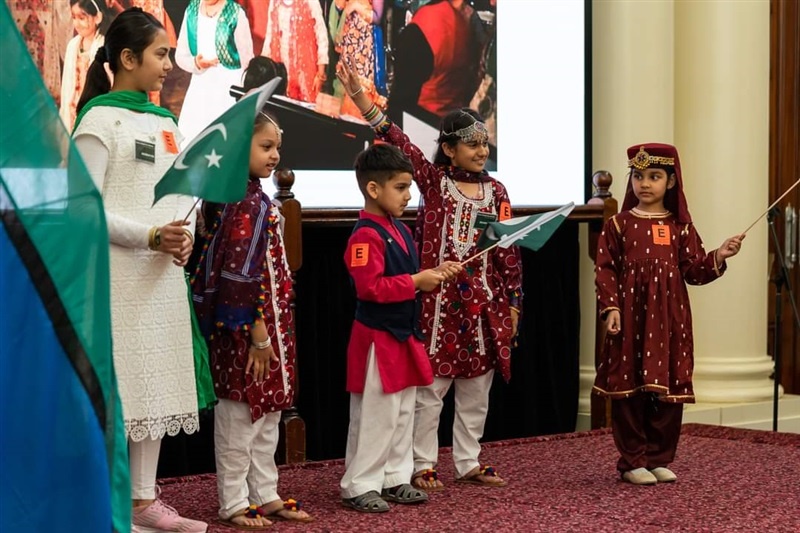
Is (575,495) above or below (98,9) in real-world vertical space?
below

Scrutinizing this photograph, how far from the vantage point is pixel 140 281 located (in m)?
3.13

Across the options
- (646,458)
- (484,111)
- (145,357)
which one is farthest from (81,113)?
(484,111)

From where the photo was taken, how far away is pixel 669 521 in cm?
370

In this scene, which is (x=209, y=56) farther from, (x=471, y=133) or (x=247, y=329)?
(x=247, y=329)

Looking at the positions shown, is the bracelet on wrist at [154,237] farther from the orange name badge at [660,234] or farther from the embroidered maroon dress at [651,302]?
the orange name badge at [660,234]

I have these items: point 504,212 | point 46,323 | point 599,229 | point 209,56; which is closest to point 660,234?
point 504,212

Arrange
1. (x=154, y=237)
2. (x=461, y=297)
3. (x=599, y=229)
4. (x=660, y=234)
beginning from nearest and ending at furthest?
(x=154, y=237)
(x=461, y=297)
(x=660, y=234)
(x=599, y=229)

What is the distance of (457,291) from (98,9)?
1.72m

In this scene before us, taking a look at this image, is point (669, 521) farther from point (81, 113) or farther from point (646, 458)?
point (81, 113)

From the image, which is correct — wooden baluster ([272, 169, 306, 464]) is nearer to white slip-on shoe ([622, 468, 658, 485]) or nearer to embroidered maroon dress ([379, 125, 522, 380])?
embroidered maroon dress ([379, 125, 522, 380])

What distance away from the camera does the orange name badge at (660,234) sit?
4.34 m

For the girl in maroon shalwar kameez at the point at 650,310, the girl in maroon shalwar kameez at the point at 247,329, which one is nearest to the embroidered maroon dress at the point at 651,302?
the girl in maroon shalwar kameez at the point at 650,310

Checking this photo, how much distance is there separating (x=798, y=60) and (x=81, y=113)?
4921mm

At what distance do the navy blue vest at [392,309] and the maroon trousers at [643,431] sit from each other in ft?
3.20
